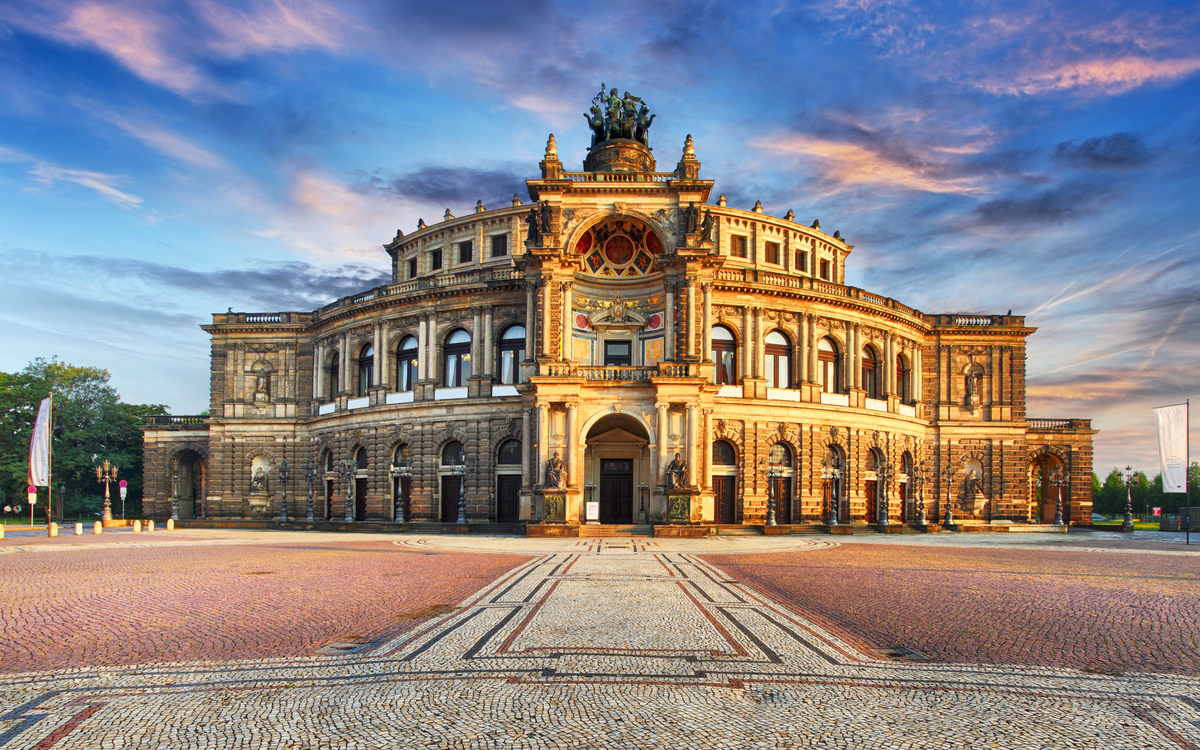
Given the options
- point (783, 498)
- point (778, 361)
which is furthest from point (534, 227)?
point (783, 498)

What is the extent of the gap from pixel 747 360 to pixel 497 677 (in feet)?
123

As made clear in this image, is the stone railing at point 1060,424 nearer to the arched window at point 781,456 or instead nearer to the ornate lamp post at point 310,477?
the arched window at point 781,456

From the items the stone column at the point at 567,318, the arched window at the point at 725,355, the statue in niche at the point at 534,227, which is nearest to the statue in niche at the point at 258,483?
the stone column at the point at 567,318

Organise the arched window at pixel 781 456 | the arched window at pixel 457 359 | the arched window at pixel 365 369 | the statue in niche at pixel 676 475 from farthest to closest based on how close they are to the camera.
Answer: the arched window at pixel 365 369
the arched window at pixel 457 359
the arched window at pixel 781 456
the statue in niche at pixel 676 475

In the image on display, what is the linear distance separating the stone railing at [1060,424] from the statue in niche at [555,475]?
38174mm

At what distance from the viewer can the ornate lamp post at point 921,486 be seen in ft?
157

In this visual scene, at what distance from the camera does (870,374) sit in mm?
50188

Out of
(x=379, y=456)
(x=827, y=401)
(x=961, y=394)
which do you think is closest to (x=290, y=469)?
(x=379, y=456)

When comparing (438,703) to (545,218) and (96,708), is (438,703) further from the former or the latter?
(545,218)

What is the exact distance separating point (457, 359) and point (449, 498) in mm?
9069

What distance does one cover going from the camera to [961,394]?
53344mm

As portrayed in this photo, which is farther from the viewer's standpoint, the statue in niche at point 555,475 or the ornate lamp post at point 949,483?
the ornate lamp post at point 949,483

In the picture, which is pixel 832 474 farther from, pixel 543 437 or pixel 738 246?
pixel 543 437

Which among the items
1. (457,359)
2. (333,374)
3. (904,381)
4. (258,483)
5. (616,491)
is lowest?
(258,483)
